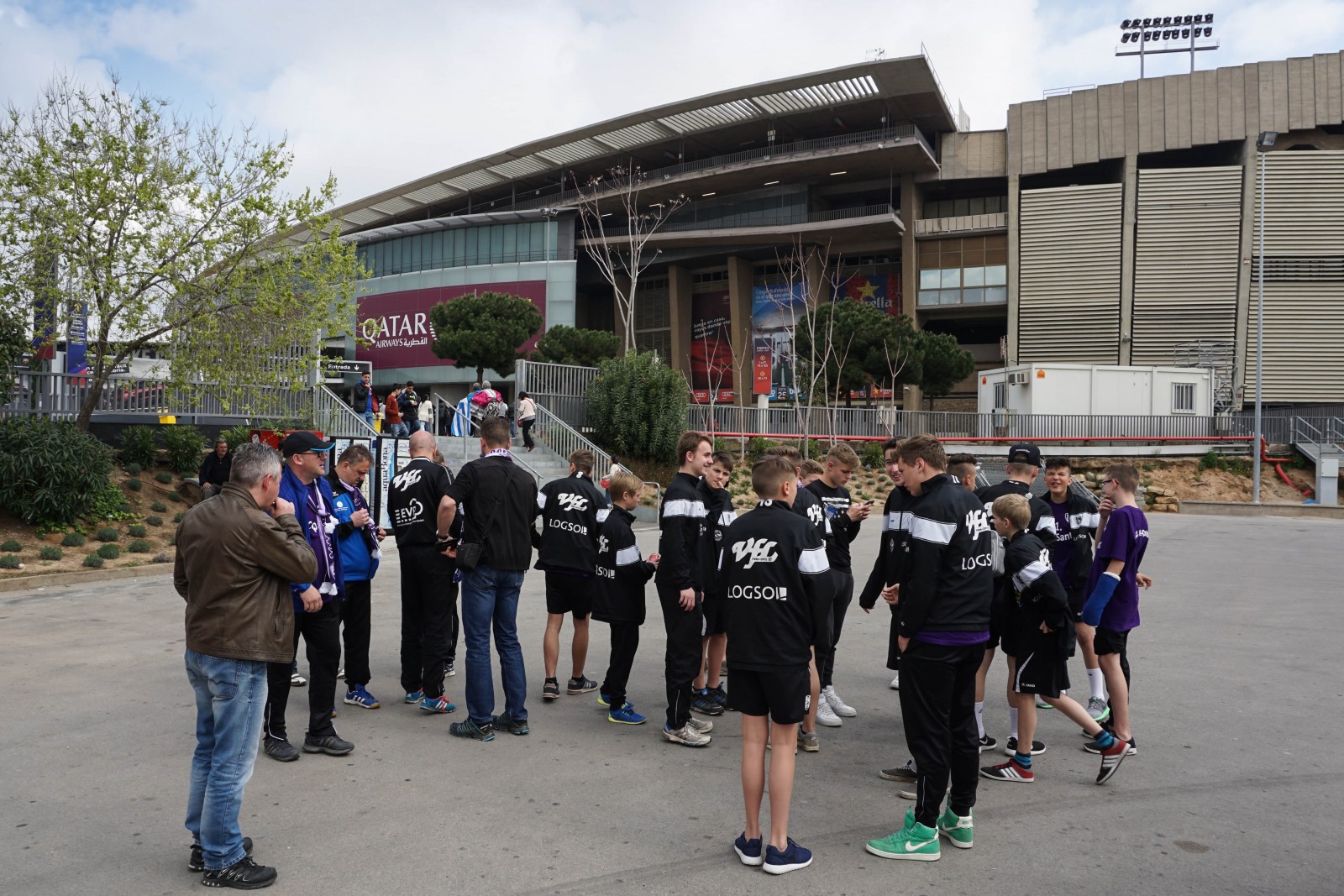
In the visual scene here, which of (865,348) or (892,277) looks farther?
(892,277)

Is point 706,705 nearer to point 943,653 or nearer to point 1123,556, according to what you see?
point 943,653

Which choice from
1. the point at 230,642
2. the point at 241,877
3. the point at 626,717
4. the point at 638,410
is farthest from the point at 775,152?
the point at 241,877

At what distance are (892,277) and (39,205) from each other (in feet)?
136

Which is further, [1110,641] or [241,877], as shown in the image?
[1110,641]

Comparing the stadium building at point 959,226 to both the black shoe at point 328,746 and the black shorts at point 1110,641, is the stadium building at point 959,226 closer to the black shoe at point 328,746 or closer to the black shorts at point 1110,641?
the black shoe at point 328,746

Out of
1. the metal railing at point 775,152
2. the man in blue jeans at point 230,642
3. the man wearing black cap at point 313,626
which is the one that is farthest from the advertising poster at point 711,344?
the man in blue jeans at point 230,642

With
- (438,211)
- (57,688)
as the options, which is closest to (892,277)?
(438,211)

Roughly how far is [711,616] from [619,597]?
2.18 feet

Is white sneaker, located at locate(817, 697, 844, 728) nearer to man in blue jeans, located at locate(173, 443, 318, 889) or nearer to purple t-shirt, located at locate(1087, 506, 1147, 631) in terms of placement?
purple t-shirt, located at locate(1087, 506, 1147, 631)

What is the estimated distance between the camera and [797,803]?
461cm

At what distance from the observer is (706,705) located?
6.29 meters

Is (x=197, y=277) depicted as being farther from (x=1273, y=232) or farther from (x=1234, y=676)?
(x=1273, y=232)

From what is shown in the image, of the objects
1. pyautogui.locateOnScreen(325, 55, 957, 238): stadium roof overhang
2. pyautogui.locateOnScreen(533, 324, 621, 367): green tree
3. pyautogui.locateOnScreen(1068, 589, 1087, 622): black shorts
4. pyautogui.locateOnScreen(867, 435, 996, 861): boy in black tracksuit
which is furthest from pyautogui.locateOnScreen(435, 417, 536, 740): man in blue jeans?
pyautogui.locateOnScreen(325, 55, 957, 238): stadium roof overhang

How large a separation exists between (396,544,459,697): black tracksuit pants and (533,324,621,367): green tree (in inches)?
1327
